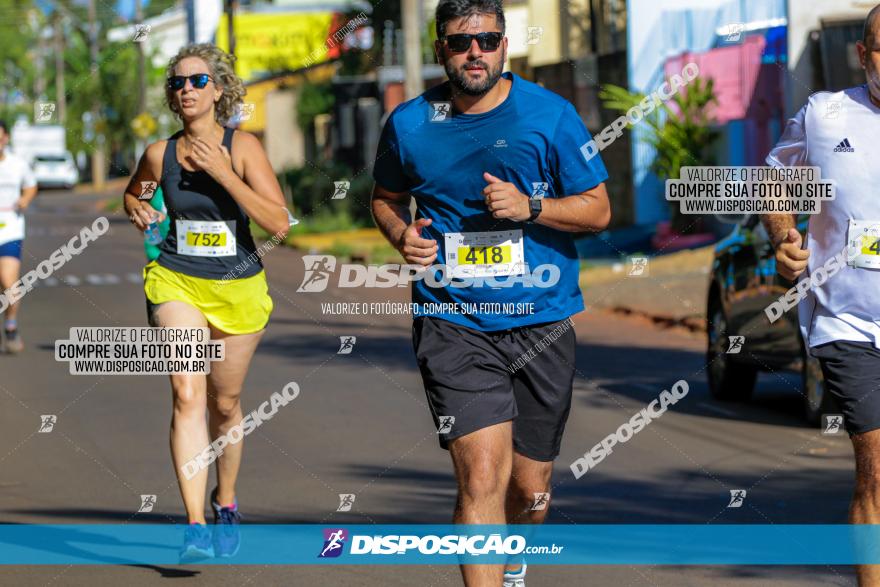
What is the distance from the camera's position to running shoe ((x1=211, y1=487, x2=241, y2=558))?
279 inches

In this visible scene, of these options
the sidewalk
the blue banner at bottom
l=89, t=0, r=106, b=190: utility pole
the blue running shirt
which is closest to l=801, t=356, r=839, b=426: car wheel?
the blue banner at bottom

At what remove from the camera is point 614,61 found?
30.4m

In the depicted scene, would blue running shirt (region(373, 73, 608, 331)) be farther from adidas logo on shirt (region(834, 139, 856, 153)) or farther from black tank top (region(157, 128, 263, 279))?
black tank top (region(157, 128, 263, 279))

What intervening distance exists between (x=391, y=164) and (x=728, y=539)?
9.17 feet

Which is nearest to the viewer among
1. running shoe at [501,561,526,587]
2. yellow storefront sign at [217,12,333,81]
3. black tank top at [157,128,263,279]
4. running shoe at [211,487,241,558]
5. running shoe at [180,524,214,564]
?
running shoe at [501,561,526,587]

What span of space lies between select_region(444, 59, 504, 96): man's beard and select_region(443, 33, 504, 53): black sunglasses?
6cm

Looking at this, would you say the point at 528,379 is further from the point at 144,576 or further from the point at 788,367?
the point at 788,367

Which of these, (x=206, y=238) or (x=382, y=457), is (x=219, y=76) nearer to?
(x=206, y=238)

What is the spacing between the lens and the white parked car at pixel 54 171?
7962 centimetres

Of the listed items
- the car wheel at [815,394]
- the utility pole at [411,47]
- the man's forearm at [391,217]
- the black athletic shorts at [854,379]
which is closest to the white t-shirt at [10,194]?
the car wheel at [815,394]

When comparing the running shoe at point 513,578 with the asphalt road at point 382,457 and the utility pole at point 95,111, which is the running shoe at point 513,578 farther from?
the utility pole at point 95,111

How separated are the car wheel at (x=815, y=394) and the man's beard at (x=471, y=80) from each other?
5.48 m

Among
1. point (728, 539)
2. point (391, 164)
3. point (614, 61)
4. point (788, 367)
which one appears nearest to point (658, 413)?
point (788, 367)

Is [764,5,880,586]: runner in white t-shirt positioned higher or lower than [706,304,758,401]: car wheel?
higher
